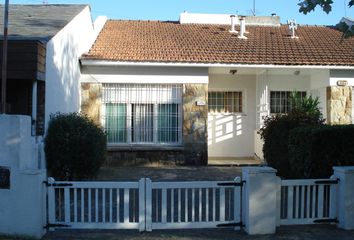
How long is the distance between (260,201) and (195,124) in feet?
30.1

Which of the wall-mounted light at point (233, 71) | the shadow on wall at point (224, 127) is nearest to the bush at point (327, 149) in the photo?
the wall-mounted light at point (233, 71)

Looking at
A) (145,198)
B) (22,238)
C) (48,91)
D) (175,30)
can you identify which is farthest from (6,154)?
(175,30)

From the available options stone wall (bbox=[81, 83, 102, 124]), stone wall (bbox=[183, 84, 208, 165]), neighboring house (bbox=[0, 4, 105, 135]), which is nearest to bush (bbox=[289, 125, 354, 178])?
neighboring house (bbox=[0, 4, 105, 135])

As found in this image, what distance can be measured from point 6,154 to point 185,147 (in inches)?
374

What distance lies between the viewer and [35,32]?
1277cm

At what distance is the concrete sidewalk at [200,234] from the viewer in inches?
297

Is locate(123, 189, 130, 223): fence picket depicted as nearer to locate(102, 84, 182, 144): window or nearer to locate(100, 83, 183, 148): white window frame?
locate(100, 83, 183, 148): white window frame

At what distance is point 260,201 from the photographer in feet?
25.5

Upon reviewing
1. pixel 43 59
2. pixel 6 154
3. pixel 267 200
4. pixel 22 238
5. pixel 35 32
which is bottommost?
pixel 22 238

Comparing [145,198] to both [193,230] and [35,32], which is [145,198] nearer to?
[193,230]

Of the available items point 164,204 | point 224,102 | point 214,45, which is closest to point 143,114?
point 224,102

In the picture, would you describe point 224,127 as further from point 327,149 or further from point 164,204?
point 164,204

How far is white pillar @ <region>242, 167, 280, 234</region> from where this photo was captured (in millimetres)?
7734

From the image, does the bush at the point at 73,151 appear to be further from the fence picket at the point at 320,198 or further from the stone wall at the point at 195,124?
the fence picket at the point at 320,198
